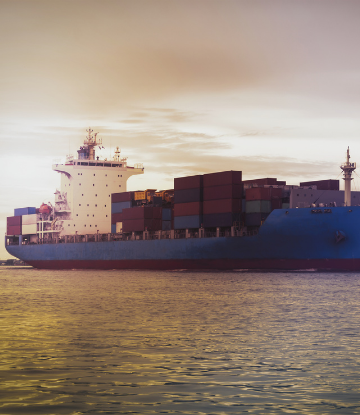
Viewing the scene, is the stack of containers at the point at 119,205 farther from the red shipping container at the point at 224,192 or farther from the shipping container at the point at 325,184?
the shipping container at the point at 325,184

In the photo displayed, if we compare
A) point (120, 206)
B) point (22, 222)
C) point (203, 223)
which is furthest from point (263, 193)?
point (22, 222)

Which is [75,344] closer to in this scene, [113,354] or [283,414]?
[113,354]

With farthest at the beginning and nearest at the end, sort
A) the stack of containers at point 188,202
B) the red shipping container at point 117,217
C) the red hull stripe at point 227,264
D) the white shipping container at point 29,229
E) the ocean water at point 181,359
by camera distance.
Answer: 1. the white shipping container at point 29,229
2. the red shipping container at point 117,217
3. the stack of containers at point 188,202
4. the red hull stripe at point 227,264
5. the ocean water at point 181,359

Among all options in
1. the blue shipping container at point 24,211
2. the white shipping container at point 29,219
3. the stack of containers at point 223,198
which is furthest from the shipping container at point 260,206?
the blue shipping container at point 24,211

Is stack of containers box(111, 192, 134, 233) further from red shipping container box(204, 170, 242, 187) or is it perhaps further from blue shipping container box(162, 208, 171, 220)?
red shipping container box(204, 170, 242, 187)

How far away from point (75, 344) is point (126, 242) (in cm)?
5033

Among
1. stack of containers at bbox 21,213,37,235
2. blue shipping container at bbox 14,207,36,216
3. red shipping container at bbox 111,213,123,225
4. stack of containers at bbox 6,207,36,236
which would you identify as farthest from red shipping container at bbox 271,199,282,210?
blue shipping container at bbox 14,207,36,216

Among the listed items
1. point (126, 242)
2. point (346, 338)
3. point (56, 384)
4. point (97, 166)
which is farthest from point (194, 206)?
point (56, 384)

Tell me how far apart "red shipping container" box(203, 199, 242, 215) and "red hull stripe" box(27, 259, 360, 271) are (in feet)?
14.7

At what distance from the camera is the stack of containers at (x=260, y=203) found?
1999 inches

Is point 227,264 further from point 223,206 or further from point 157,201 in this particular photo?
point 157,201

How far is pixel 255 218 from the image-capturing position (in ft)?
168

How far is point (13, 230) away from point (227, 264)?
4693 centimetres

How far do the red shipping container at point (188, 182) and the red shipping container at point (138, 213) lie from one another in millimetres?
5545
